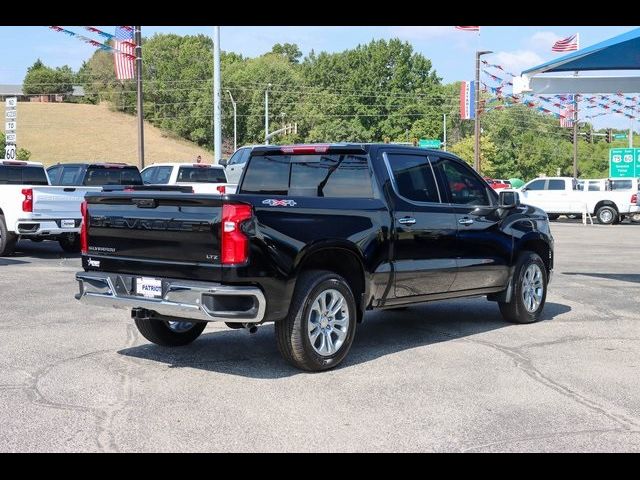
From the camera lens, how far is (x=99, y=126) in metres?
112

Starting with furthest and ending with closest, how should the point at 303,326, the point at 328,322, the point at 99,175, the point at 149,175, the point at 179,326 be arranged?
1. the point at 149,175
2. the point at 99,175
3. the point at 179,326
4. the point at 328,322
5. the point at 303,326

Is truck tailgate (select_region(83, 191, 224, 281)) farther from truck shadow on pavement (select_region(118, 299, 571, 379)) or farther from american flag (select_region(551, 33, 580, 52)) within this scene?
american flag (select_region(551, 33, 580, 52))

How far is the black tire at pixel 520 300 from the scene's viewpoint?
8.94m

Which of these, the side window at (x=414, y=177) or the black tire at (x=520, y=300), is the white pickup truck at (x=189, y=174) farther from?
the side window at (x=414, y=177)

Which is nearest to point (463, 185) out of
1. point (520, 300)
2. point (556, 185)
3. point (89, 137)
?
point (520, 300)

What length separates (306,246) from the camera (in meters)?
6.47

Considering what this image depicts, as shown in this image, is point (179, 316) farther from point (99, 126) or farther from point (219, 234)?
point (99, 126)

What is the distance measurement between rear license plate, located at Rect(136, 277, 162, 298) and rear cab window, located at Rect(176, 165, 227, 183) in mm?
14279

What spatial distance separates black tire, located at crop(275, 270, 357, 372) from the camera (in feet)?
21.1

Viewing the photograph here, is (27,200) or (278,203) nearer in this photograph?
(278,203)

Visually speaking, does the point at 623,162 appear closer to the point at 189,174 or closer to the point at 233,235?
the point at 189,174

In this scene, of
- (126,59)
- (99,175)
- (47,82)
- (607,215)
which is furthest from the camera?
(47,82)

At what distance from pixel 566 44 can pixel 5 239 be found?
1081 inches

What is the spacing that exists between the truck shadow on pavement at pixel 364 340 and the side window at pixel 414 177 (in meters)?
1.46
